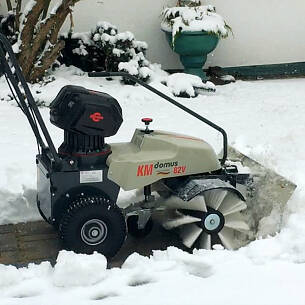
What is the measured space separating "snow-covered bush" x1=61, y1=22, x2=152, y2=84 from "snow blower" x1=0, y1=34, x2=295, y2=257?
4068mm

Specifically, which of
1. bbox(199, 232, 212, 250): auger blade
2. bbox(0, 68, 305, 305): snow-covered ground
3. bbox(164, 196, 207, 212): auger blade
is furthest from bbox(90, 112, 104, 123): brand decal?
bbox(199, 232, 212, 250): auger blade

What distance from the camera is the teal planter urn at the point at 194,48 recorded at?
8516 mm

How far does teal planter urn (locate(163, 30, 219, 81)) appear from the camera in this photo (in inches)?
335

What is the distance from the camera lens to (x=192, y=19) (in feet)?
27.9

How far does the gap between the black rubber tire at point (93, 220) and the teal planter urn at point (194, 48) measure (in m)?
5.27

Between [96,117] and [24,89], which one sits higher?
[24,89]

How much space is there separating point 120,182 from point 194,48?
5.24 metres

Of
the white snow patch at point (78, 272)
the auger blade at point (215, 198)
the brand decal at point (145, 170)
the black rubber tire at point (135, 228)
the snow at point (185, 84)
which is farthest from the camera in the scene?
the snow at point (185, 84)

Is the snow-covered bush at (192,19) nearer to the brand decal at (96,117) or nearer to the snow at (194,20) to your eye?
the snow at (194,20)

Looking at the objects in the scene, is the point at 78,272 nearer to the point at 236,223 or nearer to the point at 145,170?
the point at 145,170

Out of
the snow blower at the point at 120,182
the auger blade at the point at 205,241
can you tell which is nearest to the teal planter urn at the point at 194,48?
the snow blower at the point at 120,182

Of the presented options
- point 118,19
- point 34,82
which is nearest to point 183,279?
point 34,82

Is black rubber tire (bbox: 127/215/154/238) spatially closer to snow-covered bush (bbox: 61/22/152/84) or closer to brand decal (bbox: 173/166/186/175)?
brand decal (bbox: 173/166/186/175)

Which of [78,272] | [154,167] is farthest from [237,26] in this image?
[78,272]
